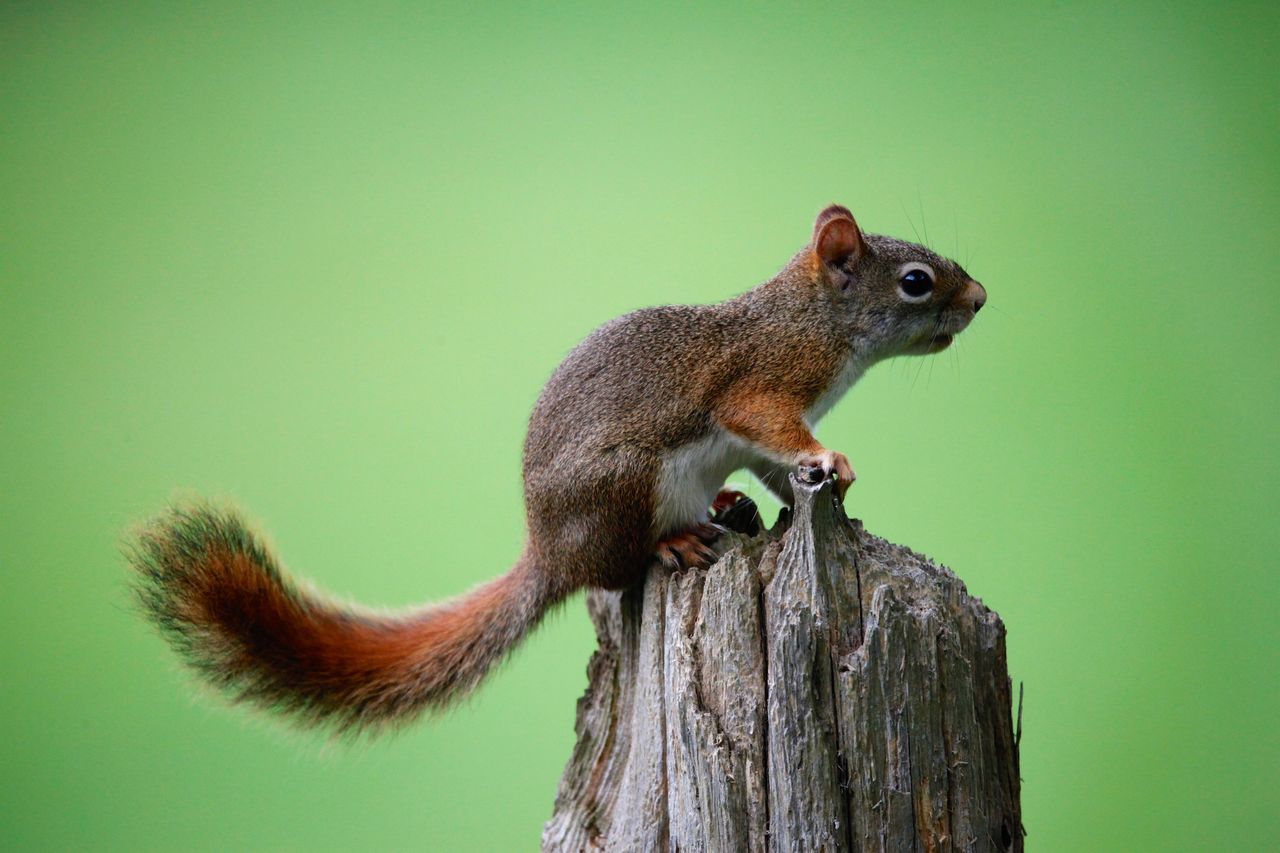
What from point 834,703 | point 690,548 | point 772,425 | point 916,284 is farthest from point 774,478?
point 834,703

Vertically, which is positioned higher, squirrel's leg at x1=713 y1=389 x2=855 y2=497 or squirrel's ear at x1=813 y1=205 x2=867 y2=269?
squirrel's ear at x1=813 y1=205 x2=867 y2=269

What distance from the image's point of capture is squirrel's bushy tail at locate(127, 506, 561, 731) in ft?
7.35

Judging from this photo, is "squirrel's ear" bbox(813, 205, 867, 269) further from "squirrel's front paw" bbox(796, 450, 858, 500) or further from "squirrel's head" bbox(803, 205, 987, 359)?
"squirrel's front paw" bbox(796, 450, 858, 500)

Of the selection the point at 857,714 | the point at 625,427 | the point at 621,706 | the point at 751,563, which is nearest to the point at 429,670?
the point at 621,706

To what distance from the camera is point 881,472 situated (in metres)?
3.28

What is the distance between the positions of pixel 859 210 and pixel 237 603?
2.05 meters

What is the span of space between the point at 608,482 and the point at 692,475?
0.19 metres

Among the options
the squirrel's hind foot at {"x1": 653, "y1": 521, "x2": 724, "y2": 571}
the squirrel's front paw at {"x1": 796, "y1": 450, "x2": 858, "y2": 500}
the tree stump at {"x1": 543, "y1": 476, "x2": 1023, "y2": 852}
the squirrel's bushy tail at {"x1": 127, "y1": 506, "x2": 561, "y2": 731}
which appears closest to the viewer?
the tree stump at {"x1": 543, "y1": 476, "x2": 1023, "y2": 852}

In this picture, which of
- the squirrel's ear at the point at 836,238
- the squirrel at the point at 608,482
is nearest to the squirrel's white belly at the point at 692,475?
the squirrel at the point at 608,482

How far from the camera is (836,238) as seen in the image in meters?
2.29

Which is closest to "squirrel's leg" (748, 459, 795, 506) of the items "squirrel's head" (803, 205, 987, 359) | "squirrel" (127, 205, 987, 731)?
"squirrel" (127, 205, 987, 731)

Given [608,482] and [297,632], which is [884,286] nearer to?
[608,482]

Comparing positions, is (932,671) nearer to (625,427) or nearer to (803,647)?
(803,647)

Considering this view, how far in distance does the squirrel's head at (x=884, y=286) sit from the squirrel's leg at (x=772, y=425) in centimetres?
25
